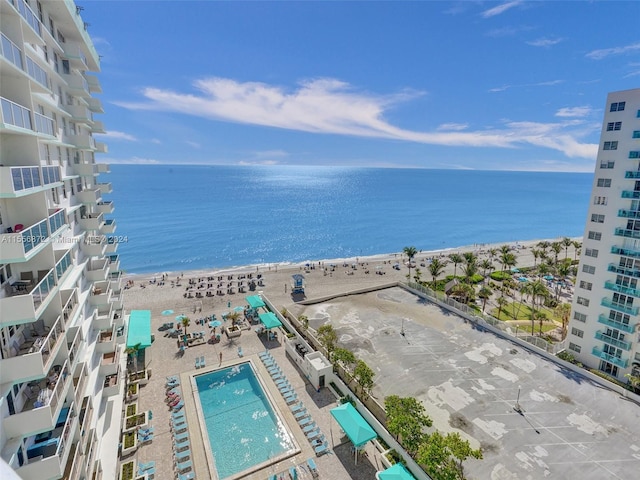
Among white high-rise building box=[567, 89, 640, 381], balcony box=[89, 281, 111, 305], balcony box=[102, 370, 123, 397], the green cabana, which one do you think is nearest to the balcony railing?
balcony box=[89, 281, 111, 305]

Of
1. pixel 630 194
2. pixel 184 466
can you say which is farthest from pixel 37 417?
pixel 630 194

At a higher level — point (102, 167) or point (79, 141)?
point (79, 141)

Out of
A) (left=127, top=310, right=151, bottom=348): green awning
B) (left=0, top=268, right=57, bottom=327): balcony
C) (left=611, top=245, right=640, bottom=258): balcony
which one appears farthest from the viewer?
(left=127, top=310, right=151, bottom=348): green awning

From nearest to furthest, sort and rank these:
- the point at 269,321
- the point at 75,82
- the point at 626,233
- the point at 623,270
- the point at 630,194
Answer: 1. the point at 75,82
2. the point at 630,194
3. the point at 626,233
4. the point at 623,270
5. the point at 269,321

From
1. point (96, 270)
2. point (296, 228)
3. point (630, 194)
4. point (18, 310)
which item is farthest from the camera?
point (296, 228)

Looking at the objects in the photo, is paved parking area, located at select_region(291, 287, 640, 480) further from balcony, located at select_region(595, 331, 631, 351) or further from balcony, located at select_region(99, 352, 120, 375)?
balcony, located at select_region(99, 352, 120, 375)

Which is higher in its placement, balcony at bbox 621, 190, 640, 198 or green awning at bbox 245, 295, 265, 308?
balcony at bbox 621, 190, 640, 198

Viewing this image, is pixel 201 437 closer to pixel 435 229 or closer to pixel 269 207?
pixel 435 229

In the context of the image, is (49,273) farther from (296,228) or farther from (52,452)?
(296,228)
